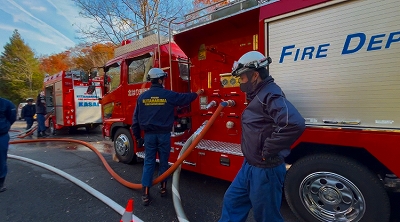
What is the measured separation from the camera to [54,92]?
10719mm

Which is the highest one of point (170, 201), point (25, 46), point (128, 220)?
point (25, 46)

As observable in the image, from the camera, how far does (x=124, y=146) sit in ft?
16.9

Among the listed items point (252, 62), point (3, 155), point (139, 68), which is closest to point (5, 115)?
point (3, 155)

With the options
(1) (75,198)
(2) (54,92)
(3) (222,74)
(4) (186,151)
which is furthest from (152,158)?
(2) (54,92)

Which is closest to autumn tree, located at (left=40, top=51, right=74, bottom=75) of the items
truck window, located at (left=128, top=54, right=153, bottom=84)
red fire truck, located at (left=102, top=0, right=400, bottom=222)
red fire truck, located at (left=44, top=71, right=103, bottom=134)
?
red fire truck, located at (left=44, top=71, right=103, bottom=134)

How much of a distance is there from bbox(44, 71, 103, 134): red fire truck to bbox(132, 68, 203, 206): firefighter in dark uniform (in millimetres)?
7105

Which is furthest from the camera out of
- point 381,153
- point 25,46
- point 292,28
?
point 25,46

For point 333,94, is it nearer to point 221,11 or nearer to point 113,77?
point 221,11

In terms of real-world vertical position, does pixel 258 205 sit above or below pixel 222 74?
below

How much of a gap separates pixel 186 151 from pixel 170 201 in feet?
2.84

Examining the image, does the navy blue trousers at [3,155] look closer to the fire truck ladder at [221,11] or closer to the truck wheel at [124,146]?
the truck wheel at [124,146]

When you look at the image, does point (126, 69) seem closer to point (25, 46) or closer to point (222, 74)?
point (222, 74)

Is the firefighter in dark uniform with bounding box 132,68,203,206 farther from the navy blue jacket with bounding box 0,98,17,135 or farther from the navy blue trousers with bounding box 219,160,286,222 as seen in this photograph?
the navy blue jacket with bounding box 0,98,17,135

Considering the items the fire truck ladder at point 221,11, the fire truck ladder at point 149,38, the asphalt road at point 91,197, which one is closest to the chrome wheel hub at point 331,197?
the asphalt road at point 91,197
